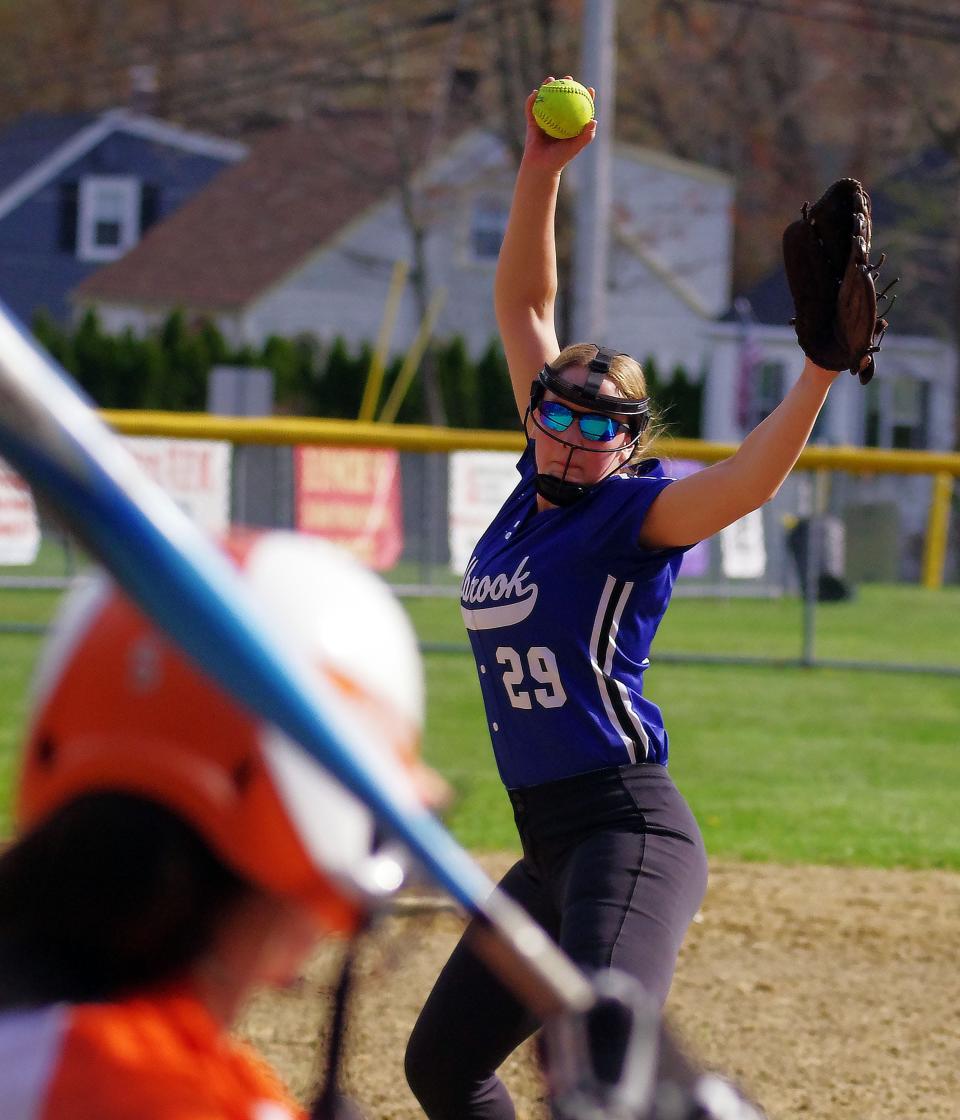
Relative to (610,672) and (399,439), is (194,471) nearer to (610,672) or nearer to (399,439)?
(399,439)

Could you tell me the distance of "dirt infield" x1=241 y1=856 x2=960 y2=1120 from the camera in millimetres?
4934

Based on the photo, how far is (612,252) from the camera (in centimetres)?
3591

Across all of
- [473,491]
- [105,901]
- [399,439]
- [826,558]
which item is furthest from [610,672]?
[826,558]

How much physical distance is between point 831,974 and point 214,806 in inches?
201

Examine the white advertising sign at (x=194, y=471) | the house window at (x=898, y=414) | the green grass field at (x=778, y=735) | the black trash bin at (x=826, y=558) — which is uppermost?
the house window at (x=898, y=414)

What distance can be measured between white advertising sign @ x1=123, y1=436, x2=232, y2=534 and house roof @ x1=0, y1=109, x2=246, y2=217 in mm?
29367

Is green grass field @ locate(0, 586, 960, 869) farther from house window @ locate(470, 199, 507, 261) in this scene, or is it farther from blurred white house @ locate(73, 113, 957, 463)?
house window @ locate(470, 199, 507, 261)

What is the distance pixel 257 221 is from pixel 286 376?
838 cm

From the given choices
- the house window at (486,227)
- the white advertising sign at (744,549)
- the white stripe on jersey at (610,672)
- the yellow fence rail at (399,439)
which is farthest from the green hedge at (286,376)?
the white stripe on jersey at (610,672)

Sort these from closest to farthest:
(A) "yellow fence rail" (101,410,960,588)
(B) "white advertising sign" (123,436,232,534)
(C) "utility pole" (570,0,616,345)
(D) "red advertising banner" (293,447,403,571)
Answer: (A) "yellow fence rail" (101,410,960,588) → (B) "white advertising sign" (123,436,232,534) → (D) "red advertising banner" (293,447,403,571) → (C) "utility pole" (570,0,616,345)

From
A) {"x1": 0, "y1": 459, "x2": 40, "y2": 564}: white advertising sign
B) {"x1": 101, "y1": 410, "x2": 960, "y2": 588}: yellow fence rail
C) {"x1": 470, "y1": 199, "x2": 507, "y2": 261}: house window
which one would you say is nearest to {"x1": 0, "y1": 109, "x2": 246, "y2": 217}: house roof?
{"x1": 470, "y1": 199, "x2": 507, "y2": 261}: house window

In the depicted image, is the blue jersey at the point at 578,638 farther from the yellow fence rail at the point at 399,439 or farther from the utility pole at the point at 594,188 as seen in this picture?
the utility pole at the point at 594,188

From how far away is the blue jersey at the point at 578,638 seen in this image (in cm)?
343

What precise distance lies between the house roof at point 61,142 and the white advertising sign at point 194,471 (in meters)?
29.4
